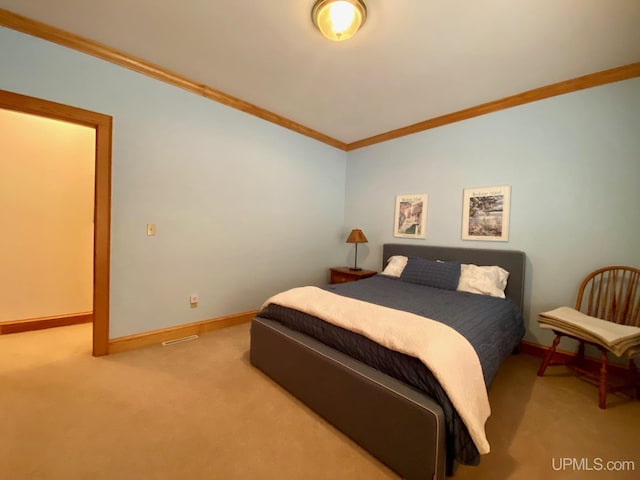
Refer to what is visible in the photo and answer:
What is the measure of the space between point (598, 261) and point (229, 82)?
3.75 m

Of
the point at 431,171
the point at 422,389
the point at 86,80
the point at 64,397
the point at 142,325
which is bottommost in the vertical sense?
the point at 64,397

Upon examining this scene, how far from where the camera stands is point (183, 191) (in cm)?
258

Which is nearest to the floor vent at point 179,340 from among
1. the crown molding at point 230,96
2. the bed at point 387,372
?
the bed at point 387,372

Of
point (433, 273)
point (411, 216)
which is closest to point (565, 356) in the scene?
point (433, 273)

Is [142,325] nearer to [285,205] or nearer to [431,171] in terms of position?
[285,205]

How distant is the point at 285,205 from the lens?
11.2ft

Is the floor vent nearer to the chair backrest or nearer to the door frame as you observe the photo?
the door frame

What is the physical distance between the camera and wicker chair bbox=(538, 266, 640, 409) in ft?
6.64

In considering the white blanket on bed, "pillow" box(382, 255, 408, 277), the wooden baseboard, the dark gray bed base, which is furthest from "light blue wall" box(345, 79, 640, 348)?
the wooden baseboard

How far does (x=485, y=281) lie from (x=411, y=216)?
4.04 ft

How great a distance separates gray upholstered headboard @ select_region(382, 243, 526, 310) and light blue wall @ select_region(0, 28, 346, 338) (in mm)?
1522

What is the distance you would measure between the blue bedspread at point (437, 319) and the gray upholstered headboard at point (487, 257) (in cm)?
27

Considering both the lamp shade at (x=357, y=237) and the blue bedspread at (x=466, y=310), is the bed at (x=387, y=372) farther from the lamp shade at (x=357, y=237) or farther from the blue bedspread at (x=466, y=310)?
the lamp shade at (x=357, y=237)

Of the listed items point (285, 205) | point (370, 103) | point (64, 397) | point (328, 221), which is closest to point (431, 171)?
point (370, 103)
